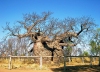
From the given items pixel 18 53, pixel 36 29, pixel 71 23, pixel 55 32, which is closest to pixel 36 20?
pixel 36 29

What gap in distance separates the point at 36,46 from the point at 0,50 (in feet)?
98.3

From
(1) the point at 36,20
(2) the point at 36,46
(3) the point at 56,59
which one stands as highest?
(1) the point at 36,20

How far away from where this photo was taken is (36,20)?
22.4 m

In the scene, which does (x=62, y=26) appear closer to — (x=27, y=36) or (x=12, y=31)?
(x=27, y=36)

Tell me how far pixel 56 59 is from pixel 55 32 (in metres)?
3.89

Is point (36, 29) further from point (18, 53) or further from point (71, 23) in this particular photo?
point (18, 53)

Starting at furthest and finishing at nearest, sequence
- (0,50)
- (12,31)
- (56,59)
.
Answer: (0,50) < (56,59) < (12,31)

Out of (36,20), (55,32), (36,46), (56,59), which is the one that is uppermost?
(36,20)

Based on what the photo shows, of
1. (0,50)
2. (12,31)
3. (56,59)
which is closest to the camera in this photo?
(12,31)

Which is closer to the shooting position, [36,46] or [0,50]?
[36,46]

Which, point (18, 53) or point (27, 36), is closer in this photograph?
point (27, 36)

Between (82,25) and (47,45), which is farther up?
(82,25)

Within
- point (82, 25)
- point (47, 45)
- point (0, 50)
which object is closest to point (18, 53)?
point (0, 50)

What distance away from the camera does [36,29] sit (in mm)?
22594
